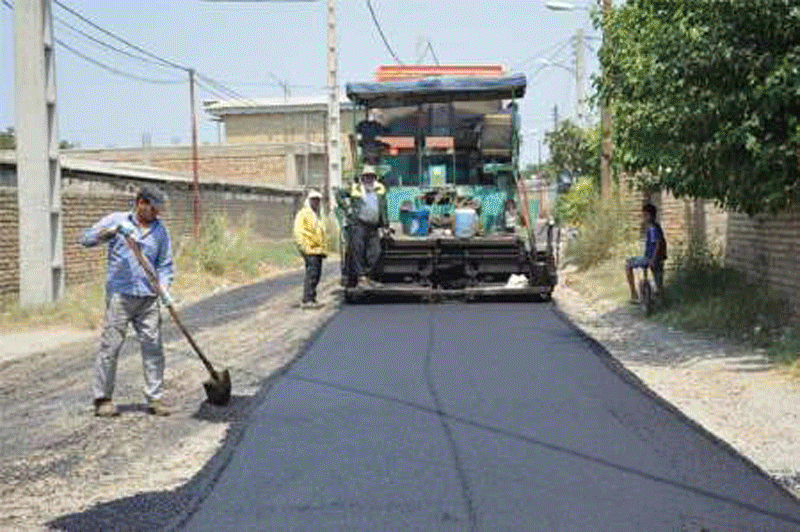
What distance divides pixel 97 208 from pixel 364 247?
6.73 meters

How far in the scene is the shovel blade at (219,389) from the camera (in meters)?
8.50

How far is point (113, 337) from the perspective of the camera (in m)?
8.49

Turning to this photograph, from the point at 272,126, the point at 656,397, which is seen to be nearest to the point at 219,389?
the point at 656,397

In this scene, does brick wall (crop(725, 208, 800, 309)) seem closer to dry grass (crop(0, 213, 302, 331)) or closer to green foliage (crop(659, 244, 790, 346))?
green foliage (crop(659, 244, 790, 346))

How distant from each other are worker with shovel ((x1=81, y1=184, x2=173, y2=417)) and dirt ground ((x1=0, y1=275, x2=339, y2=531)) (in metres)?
0.26

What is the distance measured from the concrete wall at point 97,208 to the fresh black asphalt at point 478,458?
7583mm

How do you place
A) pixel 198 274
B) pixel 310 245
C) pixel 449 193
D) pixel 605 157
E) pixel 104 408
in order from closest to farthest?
pixel 104 408, pixel 310 245, pixel 449 193, pixel 605 157, pixel 198 274

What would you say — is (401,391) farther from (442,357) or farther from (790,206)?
(790,206)

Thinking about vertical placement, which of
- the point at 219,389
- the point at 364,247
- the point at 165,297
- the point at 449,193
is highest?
the point at 449,193

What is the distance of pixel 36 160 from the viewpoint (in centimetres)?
1614

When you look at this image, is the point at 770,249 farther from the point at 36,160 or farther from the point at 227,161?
the point at 227,161

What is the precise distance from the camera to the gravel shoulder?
7336mm

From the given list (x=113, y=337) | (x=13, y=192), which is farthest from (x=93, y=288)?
(x=113, y=337)

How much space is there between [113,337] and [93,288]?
1053 cm
